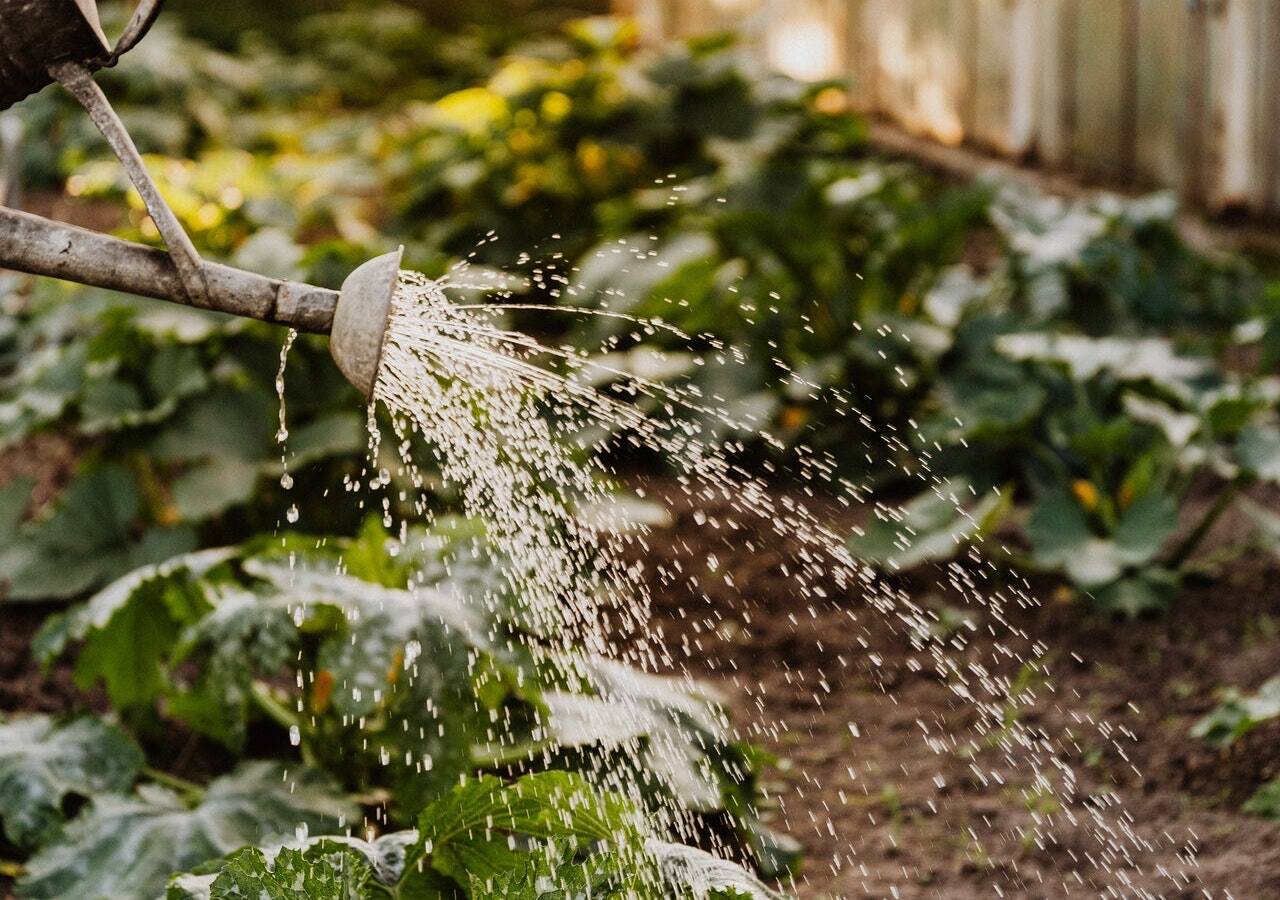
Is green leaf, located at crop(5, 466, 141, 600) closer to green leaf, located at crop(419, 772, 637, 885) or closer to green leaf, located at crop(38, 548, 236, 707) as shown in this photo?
green leaf, located at crop(38, 548, 236, 707)

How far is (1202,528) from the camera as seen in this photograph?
130 inches

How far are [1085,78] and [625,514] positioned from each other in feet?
11.9

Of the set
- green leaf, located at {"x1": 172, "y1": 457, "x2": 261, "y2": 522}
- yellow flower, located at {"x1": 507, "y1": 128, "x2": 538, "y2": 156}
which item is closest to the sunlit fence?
yellow flower, located at {"x1": 507, "y1": 128, "x2": 538, "y2": 156}

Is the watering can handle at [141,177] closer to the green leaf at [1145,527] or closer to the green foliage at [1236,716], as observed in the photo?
the green foliage at [1236,716]

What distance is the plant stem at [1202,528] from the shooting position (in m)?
3.29

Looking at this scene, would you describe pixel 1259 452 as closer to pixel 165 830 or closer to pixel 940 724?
pixel 940 724

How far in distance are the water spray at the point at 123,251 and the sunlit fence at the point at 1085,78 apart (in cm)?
402

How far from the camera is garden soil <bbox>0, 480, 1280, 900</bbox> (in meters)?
2.41

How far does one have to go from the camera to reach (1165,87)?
17.4ft

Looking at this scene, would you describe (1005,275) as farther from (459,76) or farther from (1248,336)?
(459,76)

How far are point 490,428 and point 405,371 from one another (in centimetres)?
127

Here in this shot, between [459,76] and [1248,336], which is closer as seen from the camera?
[1248,336]

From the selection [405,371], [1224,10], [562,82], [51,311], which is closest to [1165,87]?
[1224,10]

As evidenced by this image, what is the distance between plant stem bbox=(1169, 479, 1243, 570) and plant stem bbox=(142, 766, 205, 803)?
2.12 m
